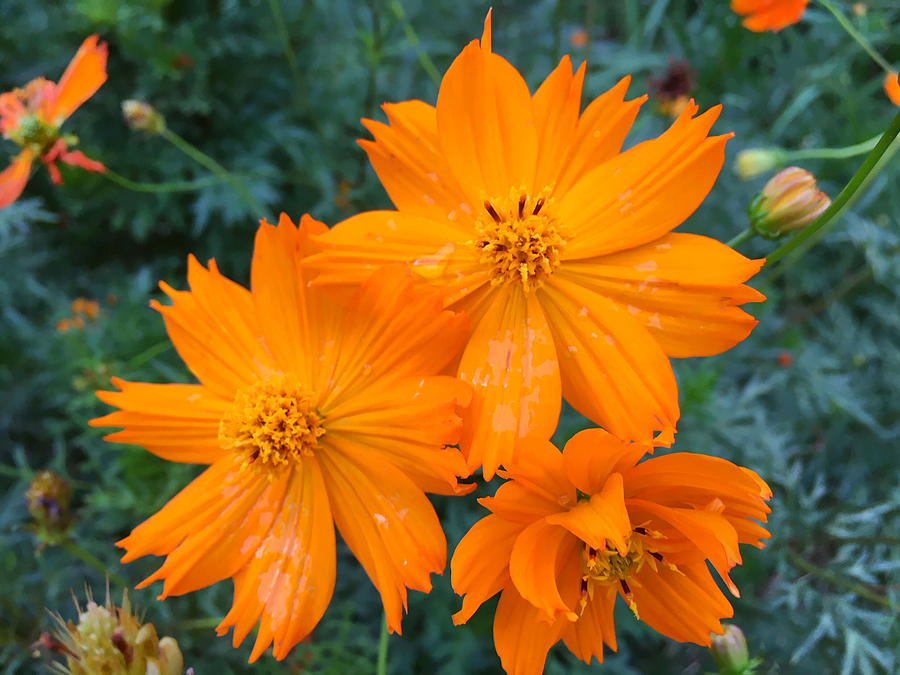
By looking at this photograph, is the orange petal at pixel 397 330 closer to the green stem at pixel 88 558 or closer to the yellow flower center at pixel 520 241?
the yellow flower center at pixel 520 241

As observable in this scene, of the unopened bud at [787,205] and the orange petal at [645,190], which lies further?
the unopened bud at [787,205]

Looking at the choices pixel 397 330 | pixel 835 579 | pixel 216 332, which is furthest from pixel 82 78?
pixel 835 579

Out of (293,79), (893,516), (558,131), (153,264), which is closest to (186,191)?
(153,264)

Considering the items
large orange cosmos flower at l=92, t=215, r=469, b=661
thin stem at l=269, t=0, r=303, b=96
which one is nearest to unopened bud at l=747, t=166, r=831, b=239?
large orange cosmos flower at l=92, t=215, r=469, b=661

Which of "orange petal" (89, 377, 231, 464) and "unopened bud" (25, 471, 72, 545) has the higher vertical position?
"orange petal" (89, 377, 231, 464)

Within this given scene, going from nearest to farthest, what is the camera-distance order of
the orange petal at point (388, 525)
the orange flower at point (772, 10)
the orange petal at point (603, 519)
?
the orange petal at point (603, 519) < the orange petal at point (388, 525) < the orange flower at point (772, 10)

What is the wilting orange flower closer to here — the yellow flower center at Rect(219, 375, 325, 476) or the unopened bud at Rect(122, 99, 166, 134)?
the unopened bud at Rect(122, 99, 166, 134)

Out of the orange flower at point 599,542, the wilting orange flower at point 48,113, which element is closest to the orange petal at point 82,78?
the wilting orange flower at point 48,113

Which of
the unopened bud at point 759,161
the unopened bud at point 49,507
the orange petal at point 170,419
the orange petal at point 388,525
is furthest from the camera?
the unopened bud at point 759,161

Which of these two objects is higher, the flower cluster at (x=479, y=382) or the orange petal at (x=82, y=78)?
the orange petal at (x=82, y=78)

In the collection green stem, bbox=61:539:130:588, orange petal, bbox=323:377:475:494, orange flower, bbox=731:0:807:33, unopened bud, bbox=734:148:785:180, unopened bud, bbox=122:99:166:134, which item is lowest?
green stem, bbox=61:539:130:588
